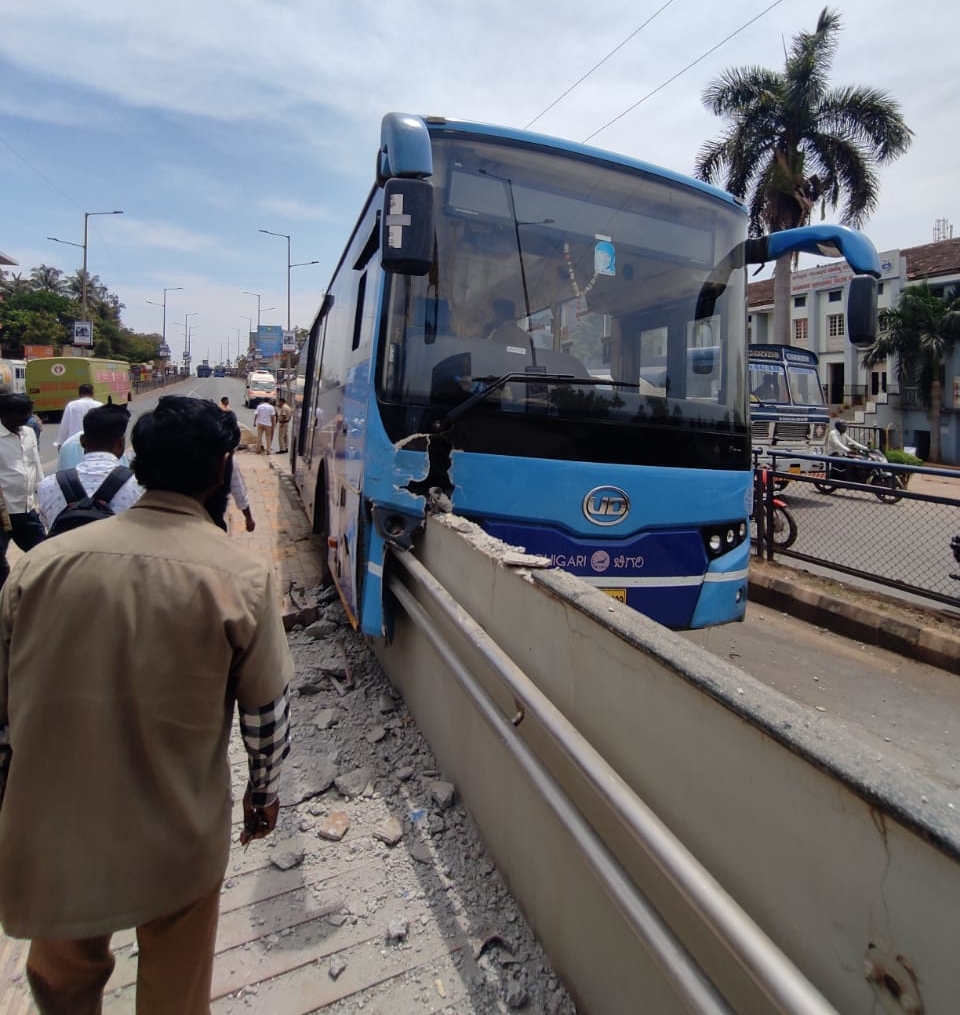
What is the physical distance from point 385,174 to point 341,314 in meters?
2.83

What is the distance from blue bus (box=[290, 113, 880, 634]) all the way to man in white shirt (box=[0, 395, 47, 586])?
2.98 meters

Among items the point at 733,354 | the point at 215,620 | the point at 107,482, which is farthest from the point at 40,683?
the point at 733,354

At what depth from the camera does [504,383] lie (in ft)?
11.9

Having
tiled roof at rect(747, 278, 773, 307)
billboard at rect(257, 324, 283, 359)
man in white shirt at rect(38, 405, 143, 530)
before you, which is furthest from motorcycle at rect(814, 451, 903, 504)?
billboard at rect(257, 324, 283, 359)

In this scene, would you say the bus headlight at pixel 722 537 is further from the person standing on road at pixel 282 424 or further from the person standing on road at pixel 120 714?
the person standing on road at pixel 282 424

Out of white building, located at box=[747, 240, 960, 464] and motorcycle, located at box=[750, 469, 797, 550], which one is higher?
white building, located at box=[747, 240, 960, 464]

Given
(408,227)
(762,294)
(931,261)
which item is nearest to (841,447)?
(408,227)

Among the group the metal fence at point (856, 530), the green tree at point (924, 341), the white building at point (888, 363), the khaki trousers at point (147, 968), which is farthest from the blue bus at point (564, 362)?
the green tree at point (924, 341)

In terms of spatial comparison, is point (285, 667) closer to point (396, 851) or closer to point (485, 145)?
point (396, 851)

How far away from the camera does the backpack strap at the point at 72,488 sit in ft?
10.9

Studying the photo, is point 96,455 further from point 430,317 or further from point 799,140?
point 799,140

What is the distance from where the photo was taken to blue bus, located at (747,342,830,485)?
14.5 m

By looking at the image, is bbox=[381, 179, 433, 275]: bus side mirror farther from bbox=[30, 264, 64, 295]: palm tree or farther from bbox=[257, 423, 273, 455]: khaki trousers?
bbox=[30, 264, 64, 295]: palm tree

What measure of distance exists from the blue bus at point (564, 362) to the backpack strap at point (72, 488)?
4.54ft
